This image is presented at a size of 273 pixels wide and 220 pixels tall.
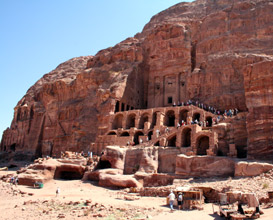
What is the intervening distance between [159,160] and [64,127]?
96.8 feet

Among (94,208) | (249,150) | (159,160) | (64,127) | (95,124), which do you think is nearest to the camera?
(94,208)

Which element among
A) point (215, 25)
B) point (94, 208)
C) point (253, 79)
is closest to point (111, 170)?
point (94, 208)

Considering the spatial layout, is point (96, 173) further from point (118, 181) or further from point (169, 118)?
point (169, 118)

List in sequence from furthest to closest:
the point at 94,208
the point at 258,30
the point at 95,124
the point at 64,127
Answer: the point at 64,127 → the point at 95,124 → the point at 258,30 → the point at 94,208

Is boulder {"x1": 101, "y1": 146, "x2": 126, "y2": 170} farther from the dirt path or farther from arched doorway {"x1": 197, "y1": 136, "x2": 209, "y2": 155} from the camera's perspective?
arched doorway {"x1": 197, "y1": 136, "x2": 209, "y2": 155}

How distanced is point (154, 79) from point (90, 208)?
40.7 metres

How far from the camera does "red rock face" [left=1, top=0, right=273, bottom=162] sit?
152 ft

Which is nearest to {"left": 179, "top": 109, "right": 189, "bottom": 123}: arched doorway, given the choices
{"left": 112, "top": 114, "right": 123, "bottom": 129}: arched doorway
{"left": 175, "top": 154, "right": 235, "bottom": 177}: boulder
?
{"left": 112, "top": 114, "right": 123, "bottom": 129}: arched doorway

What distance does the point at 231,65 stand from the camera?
45.3 m

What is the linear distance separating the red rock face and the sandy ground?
61.7 feet

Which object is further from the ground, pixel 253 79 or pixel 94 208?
pixel 253 79

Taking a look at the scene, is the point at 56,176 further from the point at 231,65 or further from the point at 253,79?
the point at 231,65

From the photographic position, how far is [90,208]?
1892 cm

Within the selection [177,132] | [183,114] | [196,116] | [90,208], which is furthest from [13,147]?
[90,208]
